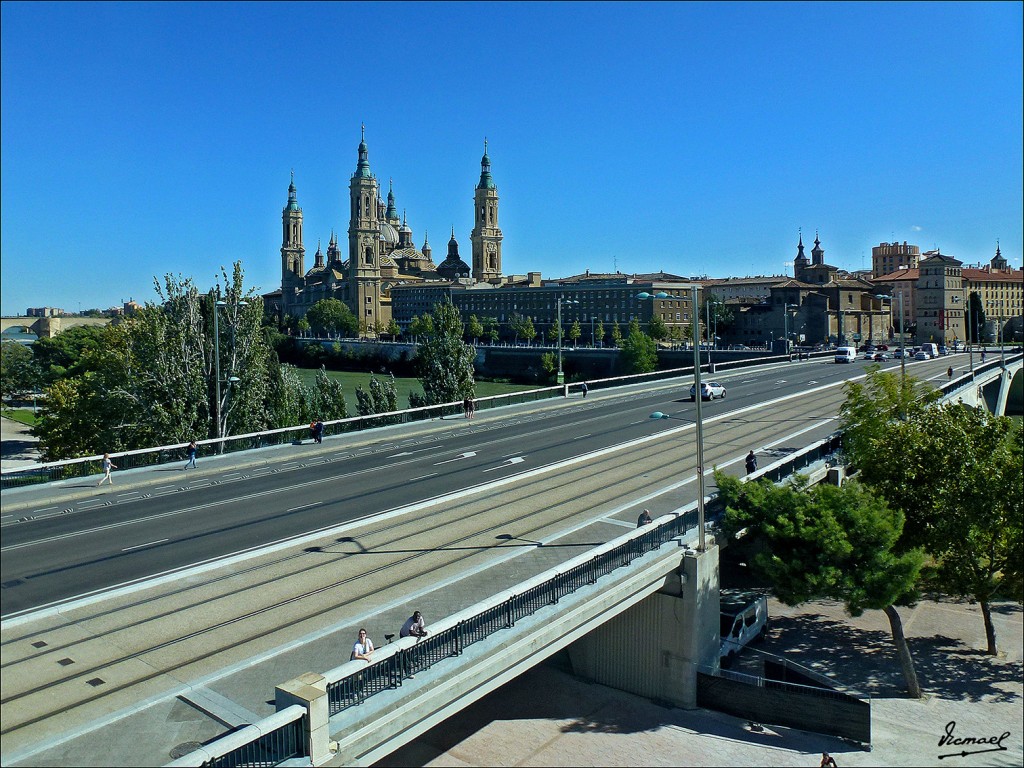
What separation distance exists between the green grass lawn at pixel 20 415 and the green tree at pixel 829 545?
7578cm

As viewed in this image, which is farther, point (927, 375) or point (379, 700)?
point (927, 375)

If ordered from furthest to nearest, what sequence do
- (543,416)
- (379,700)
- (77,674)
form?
1. (543,416)
2. (379,700)
3. (77,674)

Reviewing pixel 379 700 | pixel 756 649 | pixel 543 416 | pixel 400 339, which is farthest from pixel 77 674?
pixel 400 339

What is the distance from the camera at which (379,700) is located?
35.6 ft

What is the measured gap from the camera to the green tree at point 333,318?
551 feet

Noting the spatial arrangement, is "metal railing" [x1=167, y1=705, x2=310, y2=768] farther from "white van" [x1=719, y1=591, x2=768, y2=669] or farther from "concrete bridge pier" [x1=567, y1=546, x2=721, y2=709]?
"white van" [x1=719, y1=591, x2=768, y2=669]

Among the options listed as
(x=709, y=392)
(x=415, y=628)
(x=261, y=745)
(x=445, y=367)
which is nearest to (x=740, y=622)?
(x=415, y=628)

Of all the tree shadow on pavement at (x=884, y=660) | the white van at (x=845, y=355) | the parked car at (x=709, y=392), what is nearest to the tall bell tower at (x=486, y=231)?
the white van at (x=845, y=355)

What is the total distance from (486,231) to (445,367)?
14873 cm

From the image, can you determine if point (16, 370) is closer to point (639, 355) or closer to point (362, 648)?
point (639, 355)

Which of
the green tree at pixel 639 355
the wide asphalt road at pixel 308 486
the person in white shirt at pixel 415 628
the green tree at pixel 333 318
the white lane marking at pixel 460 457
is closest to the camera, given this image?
the wide asphalt road at pixel 308 486

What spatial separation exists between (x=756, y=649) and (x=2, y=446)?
58.8 metres

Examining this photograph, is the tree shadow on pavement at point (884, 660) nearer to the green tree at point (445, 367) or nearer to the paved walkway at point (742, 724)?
the paved walkway at point (742, 724)

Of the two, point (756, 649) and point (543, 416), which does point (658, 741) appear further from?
point (543, 416)
